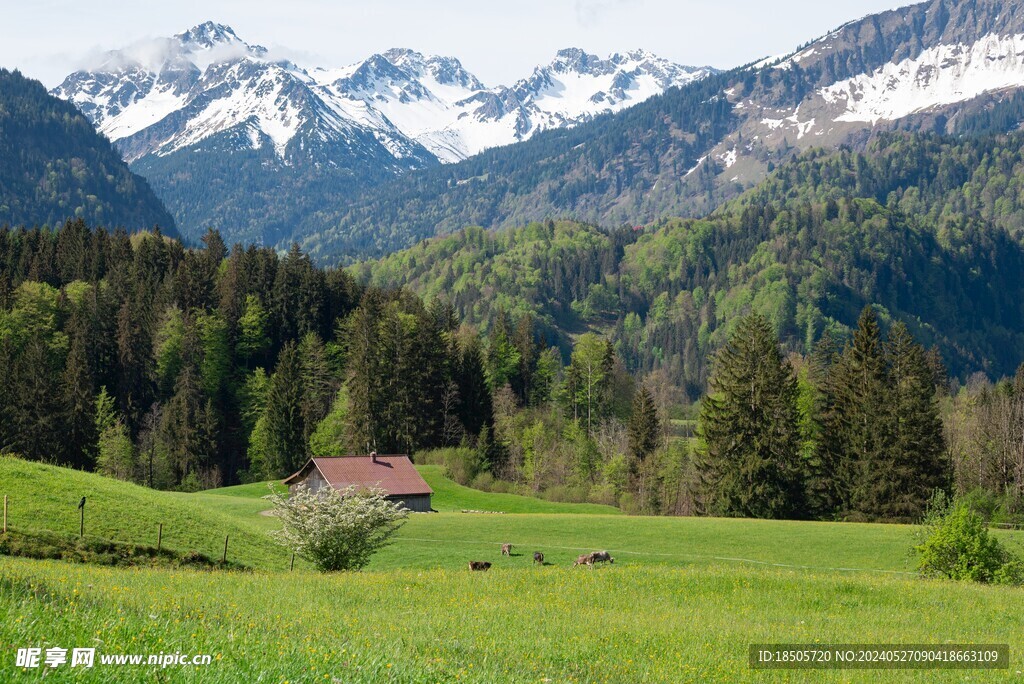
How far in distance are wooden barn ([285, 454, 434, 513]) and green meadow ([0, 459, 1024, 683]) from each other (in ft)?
87.7

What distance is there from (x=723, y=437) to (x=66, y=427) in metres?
68.2

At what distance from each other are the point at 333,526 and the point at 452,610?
46.8 ft

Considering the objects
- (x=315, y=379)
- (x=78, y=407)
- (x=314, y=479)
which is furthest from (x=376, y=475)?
(x=315, y=379)

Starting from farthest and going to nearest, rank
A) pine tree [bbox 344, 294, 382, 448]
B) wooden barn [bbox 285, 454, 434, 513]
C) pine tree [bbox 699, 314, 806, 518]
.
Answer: pine tree [bbox 344, 294, 382, 448]
wooden barn [bbox 285, 454, 434, 513]
pine tree [bbox 699, 314, 806, 518]

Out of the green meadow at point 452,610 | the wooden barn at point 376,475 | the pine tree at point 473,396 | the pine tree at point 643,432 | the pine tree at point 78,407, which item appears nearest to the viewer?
the green meadow at point 452,610

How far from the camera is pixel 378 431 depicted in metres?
114

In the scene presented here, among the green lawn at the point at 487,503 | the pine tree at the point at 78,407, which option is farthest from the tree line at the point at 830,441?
the pine tree at the point at 78,407

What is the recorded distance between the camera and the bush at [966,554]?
135ft

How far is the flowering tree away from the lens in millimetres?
41281

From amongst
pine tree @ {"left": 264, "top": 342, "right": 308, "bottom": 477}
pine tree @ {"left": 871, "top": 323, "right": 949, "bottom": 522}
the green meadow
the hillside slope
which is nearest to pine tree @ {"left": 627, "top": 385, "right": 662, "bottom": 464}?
pine tree @ {"left": 871, "top": 323, "right": 949, "bottom": 522}

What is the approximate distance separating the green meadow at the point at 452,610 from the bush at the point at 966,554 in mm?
3830

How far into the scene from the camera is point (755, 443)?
7750 centimetres

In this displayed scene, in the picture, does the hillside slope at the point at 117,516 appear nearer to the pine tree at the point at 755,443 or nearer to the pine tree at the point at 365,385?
the pine tree at the point at 755,443

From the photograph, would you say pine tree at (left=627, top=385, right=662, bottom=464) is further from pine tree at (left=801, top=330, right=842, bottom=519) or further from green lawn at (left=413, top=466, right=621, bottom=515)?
pine tree at (left=801, top=330, right=842, bottom=519)
